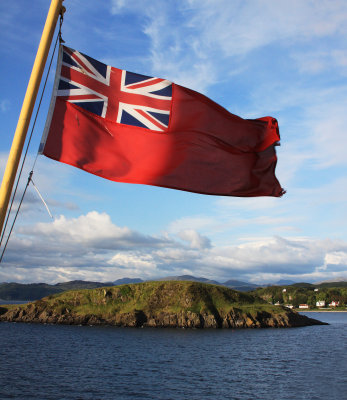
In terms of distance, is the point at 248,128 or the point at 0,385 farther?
the point at 0,385

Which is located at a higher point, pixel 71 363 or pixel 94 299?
pixel 94 299

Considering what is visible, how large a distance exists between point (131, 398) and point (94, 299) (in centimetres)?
15336

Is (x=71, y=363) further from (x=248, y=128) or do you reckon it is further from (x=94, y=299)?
(x=94, y=299)

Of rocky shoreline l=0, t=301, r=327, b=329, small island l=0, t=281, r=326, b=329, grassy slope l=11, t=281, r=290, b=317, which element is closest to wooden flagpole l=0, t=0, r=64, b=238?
rocky shoreline l=0, t=301, r=327, b=329

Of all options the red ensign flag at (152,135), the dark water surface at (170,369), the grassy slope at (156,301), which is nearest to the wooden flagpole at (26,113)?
the red ensign flag at (152,135)

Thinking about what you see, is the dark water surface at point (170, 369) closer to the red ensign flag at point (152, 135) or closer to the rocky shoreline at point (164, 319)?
the red ensign flag at point (152, 135)

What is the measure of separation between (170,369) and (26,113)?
70.5m

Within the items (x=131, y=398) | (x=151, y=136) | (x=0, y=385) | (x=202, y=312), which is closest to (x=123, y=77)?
(x=151, y=136)

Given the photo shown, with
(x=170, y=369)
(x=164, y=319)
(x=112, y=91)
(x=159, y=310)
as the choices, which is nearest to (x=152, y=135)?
(x=112, y=91)

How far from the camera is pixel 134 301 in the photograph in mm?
192500

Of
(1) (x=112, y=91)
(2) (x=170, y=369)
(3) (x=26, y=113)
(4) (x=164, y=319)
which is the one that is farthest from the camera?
(4) (x=164, y=319)

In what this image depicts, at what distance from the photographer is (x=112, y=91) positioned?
12.2 m

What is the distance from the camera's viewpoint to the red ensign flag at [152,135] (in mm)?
11531

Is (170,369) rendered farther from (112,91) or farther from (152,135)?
(112,91)
